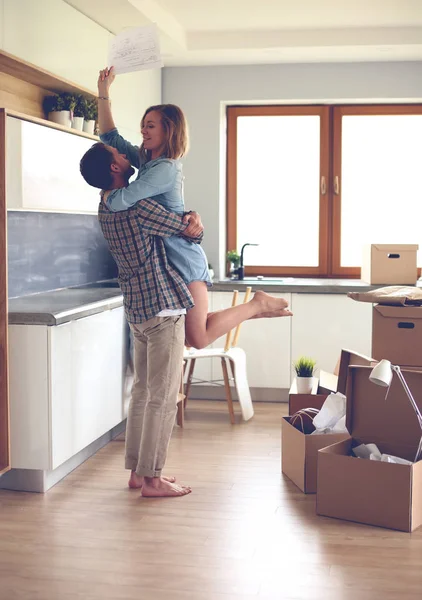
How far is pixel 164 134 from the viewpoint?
3383 millimetres

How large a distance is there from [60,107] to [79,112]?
0.51 feet

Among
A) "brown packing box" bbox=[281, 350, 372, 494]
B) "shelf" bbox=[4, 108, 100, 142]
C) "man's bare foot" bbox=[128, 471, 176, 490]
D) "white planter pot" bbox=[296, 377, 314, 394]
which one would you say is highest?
"shelf" bbox=[4, 108, 100, 142]

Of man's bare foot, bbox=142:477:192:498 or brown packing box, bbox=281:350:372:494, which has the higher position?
brown packing box, bbox=281:350:372:494

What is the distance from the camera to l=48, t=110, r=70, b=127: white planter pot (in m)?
4.10

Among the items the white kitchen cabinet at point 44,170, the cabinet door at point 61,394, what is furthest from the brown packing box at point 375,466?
the white kitchen cabinet at point 44,170

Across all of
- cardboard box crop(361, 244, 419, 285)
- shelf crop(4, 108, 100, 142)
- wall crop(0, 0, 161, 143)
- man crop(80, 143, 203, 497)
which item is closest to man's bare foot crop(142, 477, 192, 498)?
man crop(80, 143, 203, 497)

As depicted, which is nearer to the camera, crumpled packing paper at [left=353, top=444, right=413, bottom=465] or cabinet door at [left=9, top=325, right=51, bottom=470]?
crumpled packing paper at [left=353, top=444, right=413, bottom=465]

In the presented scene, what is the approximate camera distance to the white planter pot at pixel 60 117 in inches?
161

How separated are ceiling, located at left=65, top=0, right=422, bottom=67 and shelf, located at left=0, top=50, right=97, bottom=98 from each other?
2.03 ft

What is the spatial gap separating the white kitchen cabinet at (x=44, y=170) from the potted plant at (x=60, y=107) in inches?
3.9

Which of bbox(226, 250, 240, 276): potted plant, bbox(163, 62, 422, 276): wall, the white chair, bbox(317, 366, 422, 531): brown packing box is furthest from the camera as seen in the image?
bbox(226, 250, 240, 276): potted plant

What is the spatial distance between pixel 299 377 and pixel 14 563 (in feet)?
6.08

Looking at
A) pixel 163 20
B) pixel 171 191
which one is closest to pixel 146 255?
pixel 171 191

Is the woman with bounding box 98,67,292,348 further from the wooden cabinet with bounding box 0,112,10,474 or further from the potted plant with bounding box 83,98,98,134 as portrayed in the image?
the potted plant with bounding box 83,98,98,134
